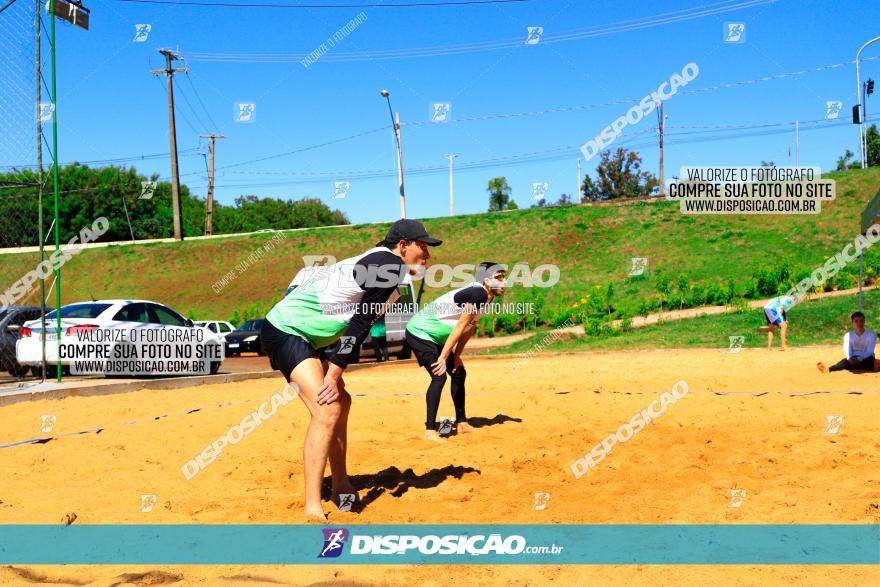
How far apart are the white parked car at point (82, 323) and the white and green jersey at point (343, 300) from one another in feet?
31.0

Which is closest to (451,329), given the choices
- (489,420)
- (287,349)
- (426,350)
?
(426,350)

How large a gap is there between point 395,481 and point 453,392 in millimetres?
2415

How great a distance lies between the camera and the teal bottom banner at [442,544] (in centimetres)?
430

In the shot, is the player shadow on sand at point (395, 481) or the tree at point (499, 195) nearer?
Result: the player shadow on sand at point (395, 481)

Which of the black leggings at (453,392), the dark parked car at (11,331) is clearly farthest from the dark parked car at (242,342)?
the black leggings at (453,392)

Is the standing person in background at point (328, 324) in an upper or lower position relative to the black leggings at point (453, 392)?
upper

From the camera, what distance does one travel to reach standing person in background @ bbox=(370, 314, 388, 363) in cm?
2012

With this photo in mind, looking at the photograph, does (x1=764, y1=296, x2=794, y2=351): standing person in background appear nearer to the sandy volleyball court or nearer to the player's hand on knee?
the sandy volleyball court

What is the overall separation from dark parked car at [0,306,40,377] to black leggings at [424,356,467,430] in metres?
9.75

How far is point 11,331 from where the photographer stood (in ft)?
48.8

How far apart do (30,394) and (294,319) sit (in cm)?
816

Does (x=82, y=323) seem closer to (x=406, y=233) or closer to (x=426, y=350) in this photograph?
(x=426, y=350)

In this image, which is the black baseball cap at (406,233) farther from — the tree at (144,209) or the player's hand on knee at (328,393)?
the tree at (144,209)

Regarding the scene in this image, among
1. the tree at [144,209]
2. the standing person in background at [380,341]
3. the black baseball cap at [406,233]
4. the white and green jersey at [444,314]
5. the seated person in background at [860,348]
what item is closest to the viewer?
the black baseball cap at [406,233]
